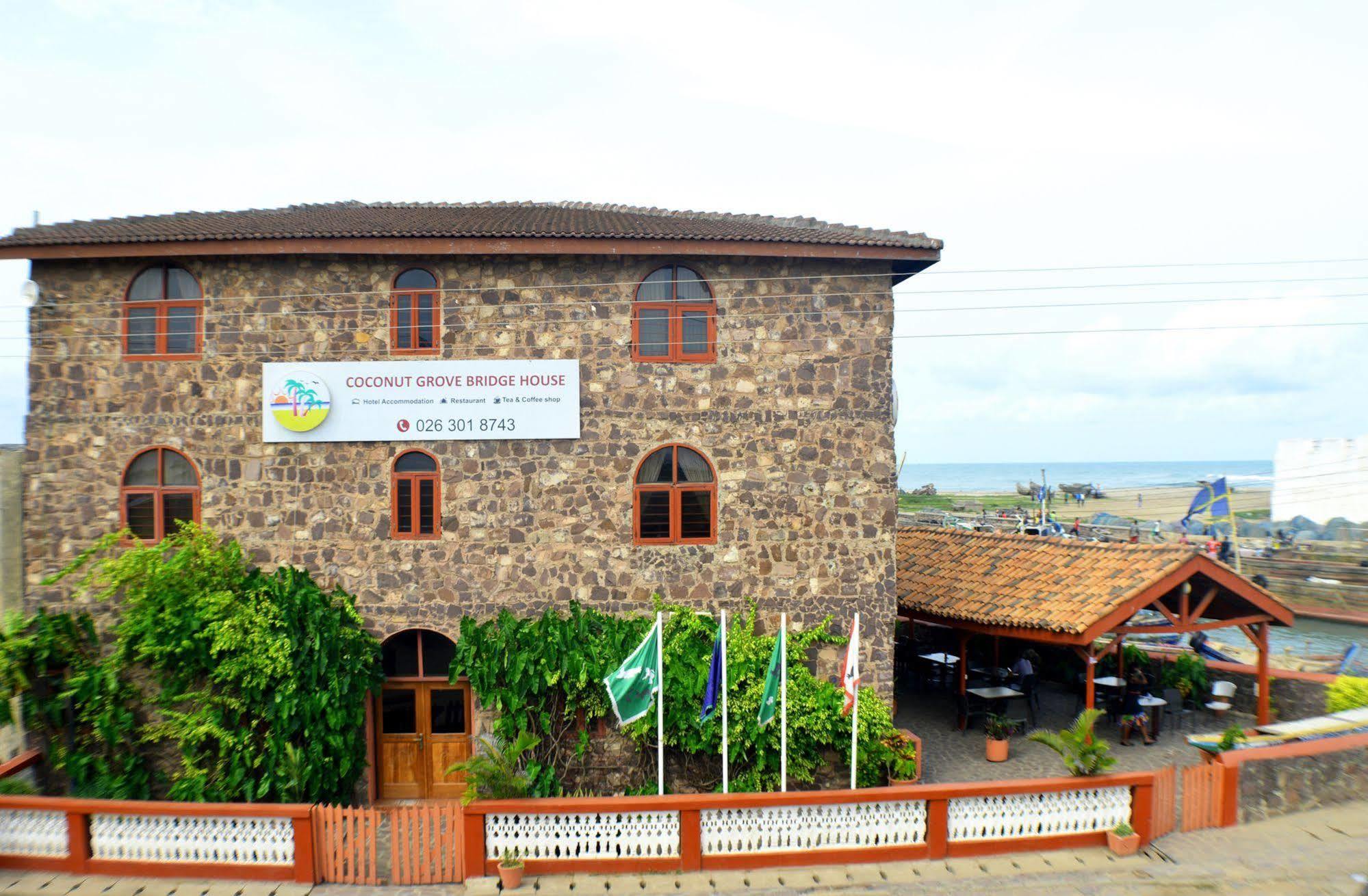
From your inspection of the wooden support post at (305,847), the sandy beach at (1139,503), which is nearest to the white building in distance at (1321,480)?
the sandy beach at (1139,503)

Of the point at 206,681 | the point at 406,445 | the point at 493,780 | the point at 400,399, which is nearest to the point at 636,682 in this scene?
the point at 493,780

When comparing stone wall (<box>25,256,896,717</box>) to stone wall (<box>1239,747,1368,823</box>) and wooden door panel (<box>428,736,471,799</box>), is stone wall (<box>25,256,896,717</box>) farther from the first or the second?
stone wall (<box>1239,747,1368,823</box>)

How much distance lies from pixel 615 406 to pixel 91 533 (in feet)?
26.3

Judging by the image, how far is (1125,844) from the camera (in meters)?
9.23

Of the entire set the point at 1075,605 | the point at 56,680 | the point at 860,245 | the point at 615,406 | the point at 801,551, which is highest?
the point at 860,245

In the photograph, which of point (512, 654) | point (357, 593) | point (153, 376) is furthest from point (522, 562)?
point (153, 376)

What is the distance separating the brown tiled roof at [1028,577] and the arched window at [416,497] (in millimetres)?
8313

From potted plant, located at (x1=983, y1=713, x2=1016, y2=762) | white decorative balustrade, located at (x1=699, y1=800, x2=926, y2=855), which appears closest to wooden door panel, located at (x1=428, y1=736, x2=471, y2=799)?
white decorative balustrade, located at (x1=699, y1=800, x2=926, y2=855)

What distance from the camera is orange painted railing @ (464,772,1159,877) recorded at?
353 inches

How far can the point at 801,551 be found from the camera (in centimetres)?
1201

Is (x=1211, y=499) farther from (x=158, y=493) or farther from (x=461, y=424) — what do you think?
(x=158, y=493)

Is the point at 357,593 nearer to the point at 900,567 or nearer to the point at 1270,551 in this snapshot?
the point at 900,567

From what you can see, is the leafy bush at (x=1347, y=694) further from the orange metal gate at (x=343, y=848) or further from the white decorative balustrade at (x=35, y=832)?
the white decorative balustrade at (x=35, y=832)

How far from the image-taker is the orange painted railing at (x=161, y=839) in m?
8.91
